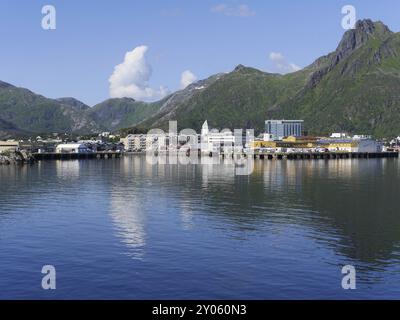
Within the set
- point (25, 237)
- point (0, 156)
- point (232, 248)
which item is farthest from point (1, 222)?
point (0, 156)

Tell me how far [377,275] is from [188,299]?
44.7 feet

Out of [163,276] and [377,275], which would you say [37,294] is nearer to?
[163,276]

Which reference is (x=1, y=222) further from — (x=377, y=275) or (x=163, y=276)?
(x=377, y=275)

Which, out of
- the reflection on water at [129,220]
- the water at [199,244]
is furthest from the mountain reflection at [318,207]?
the reflection on water at [129,220]

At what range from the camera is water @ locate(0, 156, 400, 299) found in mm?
35906

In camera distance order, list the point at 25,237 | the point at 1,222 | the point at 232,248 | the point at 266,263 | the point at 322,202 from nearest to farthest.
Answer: the point at 266,263 < the point at 232,248 < the point at 25,237 < the point at 1,222 < the point at 322,202

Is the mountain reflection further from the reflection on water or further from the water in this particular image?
the reflection on water

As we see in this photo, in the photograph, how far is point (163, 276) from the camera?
38031 millimetres

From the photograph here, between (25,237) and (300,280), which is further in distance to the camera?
(25,237)

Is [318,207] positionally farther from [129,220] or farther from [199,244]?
[199,244]

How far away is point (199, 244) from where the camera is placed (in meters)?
48.4
